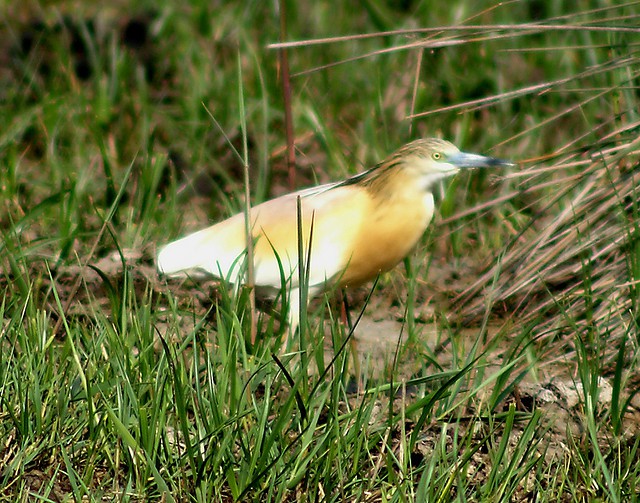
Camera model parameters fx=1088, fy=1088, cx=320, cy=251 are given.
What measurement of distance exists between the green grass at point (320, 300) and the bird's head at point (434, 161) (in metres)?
0.09

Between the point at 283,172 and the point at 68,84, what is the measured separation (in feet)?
3.64

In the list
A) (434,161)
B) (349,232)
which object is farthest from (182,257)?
(434,161)

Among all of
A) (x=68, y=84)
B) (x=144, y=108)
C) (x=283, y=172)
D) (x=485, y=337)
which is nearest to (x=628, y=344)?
(x=485, y=337)

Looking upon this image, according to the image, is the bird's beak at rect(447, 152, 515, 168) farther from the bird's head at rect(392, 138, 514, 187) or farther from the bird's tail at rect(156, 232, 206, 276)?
the bird's tail at rect(156, 232, 206, 276)

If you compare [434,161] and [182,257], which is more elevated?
[434,161]

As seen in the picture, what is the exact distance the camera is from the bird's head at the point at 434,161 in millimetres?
3264

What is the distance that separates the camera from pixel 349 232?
3254 mm

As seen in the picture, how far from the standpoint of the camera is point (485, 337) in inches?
133

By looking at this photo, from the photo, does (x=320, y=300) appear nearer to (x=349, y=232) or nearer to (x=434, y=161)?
(x=349, y=232)

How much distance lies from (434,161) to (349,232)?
1.10 feet

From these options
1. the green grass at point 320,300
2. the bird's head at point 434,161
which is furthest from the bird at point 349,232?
the green grass at point 320,300

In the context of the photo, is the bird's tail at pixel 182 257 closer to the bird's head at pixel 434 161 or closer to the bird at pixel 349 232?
the bird at pixel 349 232

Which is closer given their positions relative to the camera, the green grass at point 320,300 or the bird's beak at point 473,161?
the green grass at point 320,300

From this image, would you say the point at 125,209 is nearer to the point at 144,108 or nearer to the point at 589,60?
the point at 144,108
